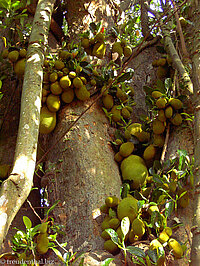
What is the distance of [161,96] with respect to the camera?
1.73 metres

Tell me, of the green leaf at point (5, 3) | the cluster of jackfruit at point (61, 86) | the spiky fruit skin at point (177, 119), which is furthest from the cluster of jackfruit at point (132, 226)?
the green leaf at point (5, 3)

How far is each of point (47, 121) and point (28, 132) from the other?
2.20 ft

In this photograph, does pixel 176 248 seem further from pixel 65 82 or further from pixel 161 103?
pixel 65 82

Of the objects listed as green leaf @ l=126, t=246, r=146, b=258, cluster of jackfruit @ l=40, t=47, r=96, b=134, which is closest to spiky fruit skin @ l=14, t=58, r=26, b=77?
cluster of jackfruit @ l=40, t=47, r=96, b=134

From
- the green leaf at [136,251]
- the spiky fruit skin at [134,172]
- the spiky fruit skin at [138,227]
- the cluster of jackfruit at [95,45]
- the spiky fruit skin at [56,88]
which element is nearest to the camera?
the green leaf at [136,251]

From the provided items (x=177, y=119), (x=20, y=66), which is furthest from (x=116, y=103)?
(x=20, y=66)

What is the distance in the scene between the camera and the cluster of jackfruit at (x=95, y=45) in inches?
81.0

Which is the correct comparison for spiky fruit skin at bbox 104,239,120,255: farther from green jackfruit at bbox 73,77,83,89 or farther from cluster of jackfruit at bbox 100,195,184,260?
green jackfruit at bbox 73,77,83,89

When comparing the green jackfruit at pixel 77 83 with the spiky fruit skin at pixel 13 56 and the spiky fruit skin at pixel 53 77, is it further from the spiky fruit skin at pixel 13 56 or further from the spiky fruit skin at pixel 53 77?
the spiky fruit skin at pixel 13 56

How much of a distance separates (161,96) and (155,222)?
742mm

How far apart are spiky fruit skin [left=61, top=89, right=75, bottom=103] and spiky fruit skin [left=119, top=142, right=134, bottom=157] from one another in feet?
1.28

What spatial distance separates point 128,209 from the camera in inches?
48.7

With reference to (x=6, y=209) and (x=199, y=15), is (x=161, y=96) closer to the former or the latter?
(x=199, y=15)

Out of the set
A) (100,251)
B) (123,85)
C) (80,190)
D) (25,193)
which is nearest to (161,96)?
(123,85)
